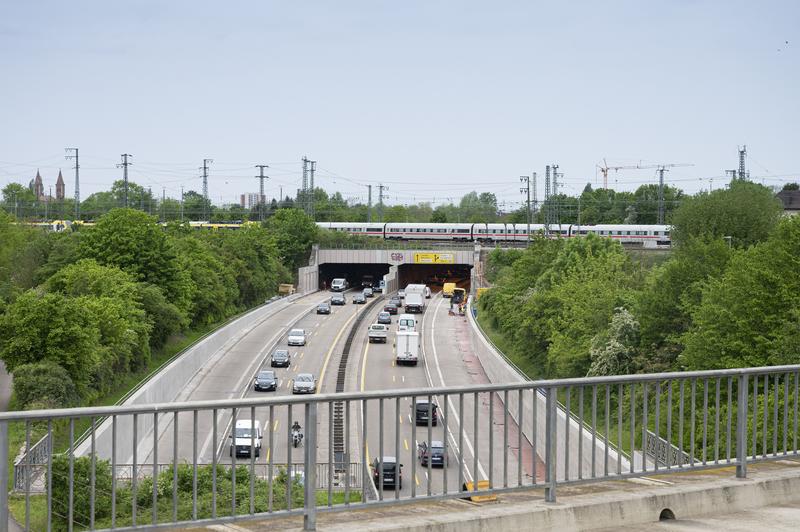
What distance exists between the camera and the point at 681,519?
752 centimetres

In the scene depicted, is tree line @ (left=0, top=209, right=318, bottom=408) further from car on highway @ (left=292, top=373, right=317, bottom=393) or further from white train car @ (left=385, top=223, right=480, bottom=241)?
white train car @ (left=385, top=223, right=480, bottom=241)

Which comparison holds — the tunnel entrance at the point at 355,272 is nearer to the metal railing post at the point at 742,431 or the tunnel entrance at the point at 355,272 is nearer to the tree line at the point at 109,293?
the tree line at the point at 109,293

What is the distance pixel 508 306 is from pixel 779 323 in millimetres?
Answer: 36781

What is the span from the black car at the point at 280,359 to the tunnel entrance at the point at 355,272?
63208 millimetres

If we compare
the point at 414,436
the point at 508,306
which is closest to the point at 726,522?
the point at 414,436

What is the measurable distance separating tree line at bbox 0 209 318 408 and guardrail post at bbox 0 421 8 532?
3565 centimetres

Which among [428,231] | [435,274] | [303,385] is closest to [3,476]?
[303,385]

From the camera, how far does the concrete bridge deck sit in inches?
262

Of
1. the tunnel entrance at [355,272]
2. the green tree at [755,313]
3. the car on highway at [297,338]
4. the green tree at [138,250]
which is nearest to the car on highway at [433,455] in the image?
the green tree at [755,313]

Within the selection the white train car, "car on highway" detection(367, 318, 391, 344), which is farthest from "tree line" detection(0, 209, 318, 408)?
the white train car

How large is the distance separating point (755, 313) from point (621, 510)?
2782 centimetres

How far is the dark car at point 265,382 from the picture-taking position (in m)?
54.9

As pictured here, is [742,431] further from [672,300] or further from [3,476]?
[672,300]

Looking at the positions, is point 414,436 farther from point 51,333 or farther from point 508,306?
point 508,306
